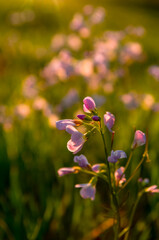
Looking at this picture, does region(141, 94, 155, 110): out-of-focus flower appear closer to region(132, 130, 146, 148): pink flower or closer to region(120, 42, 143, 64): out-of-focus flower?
region(120, 42, 143, 64): out-of-focus flower

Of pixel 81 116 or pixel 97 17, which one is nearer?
pixel 81 116

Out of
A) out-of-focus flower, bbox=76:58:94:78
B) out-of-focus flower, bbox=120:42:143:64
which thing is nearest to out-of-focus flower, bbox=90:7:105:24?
out-of-focus flower, bbox=120:42:143:64

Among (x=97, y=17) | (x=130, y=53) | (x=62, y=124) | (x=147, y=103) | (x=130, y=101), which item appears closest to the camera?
(x=62, y=124)

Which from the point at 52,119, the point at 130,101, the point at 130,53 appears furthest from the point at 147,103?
the point at 52,119

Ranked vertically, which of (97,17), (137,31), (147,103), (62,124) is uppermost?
(97,17)

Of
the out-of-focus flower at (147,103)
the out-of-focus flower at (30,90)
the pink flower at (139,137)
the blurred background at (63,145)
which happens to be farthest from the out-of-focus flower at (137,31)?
the pink flower at (139,137)

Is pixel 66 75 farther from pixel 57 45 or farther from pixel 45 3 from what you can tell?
pixel 45 3

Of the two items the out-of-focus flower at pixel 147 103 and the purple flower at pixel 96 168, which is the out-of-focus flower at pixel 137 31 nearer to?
the out-of-focus flower at pixel 147 103

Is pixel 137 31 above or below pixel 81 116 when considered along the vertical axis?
above

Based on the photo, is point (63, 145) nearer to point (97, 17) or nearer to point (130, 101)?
point (130, 101)
